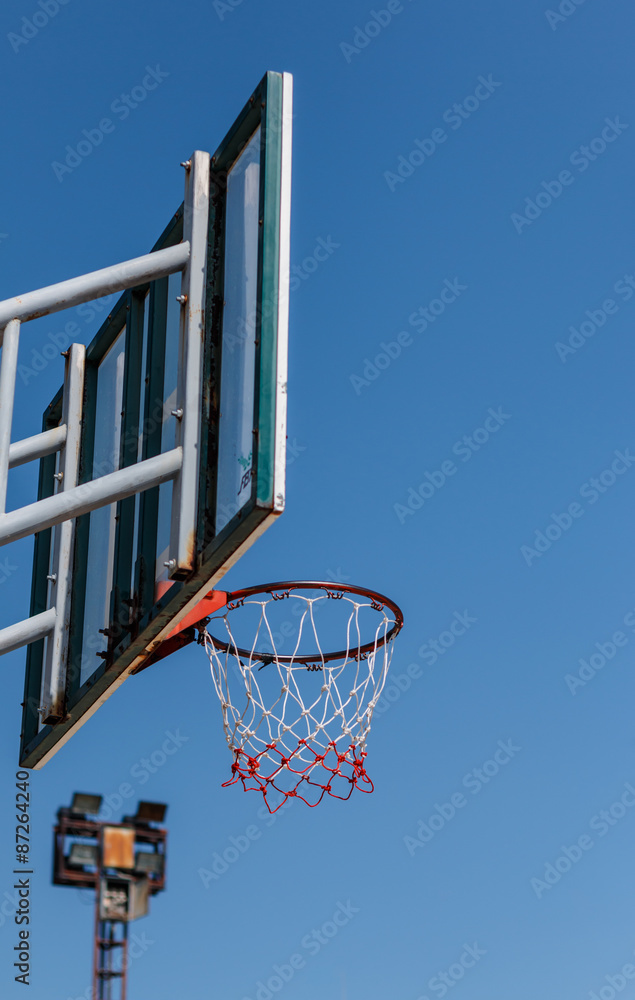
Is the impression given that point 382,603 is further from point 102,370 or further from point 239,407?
point 239,407

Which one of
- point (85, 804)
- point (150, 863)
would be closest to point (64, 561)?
point (85, 804)

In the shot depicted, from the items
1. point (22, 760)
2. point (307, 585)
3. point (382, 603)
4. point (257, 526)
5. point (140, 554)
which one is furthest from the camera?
point (382, 603)

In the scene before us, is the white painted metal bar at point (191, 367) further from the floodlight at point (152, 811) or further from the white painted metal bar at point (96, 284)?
the floodlight at point (152, 811)

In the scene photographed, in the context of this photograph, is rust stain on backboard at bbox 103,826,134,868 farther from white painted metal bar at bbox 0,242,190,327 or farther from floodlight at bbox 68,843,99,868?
white painted metal bar at bbox 0,242,190,327

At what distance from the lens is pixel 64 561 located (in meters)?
7.50

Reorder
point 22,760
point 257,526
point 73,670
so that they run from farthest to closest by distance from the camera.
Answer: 1. point 22,760
2. point 73,670
3. point 257,526

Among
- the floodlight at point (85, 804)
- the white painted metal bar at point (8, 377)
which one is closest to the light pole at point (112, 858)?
the floodlight at point (85, 804)

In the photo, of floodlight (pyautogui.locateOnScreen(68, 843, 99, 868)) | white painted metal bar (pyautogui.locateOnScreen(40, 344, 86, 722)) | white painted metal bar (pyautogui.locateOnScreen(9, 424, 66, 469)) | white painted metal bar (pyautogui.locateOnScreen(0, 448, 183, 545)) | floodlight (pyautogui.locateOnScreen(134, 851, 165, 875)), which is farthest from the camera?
white painted metal bar (pyautogui.locateOnScreen(40, 344, 86, 722))

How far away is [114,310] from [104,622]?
1778 mm

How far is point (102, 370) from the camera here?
24.7 feet

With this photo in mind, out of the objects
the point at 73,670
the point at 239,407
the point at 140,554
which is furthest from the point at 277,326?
the point at 73,670

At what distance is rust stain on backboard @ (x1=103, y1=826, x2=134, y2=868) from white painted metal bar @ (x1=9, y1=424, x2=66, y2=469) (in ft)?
6.60

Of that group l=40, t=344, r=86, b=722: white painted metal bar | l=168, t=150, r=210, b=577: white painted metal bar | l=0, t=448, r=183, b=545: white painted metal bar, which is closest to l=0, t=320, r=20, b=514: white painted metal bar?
l=0, t=448, r=183, b=545: white painted metal bar

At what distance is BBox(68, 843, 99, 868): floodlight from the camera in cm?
681
